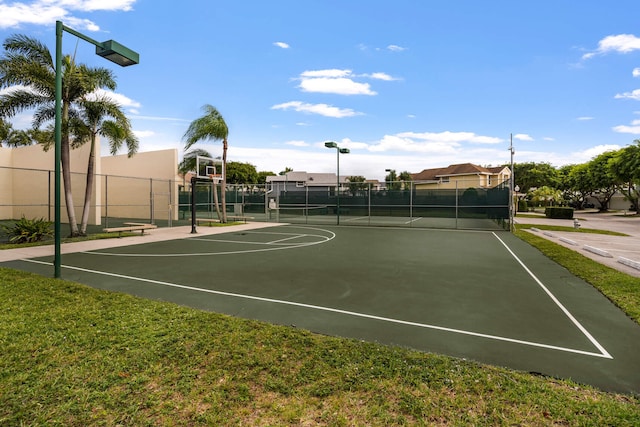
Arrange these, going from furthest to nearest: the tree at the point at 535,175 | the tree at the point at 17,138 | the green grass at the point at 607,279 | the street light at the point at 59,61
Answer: the tree at the point at 535,175 < the tree at the point at 17,138 < the street light at the point at 59,61 < the green grass at the point at 607,279

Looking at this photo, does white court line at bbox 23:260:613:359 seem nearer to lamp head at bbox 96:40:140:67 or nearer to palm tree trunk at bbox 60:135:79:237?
lamp head at bbox 96:40:140:67

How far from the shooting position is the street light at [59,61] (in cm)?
672

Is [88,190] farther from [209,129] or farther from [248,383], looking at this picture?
[248,383]

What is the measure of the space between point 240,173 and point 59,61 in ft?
206

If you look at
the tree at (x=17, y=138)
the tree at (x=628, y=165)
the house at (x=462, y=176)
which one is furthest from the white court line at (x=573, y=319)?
the tree at (x=17, y=138)

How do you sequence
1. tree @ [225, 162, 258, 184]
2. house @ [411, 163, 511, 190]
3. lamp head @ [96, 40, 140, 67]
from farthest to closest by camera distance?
1. tree @ [225, 162, 258, 184]
2. house @ [411, 163, 511, 190]
3. lamp head @ [96, 40, 140, 67]

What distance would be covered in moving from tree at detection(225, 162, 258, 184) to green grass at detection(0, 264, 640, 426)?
64510 millimetres

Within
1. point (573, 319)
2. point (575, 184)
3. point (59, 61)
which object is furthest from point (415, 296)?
point (575, 184)

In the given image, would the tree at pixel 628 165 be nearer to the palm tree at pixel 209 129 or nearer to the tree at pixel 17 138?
the palm tree at pixel 209 129

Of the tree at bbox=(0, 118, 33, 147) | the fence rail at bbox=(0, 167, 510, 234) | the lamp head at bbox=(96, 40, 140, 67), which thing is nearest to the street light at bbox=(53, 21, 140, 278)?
the lamp head at bbox=(96, 40, 140, 67)

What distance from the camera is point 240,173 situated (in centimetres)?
6831

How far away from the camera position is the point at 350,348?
3770mm

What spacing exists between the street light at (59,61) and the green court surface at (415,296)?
1.08 m

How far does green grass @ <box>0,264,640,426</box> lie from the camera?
2607 millimetres
